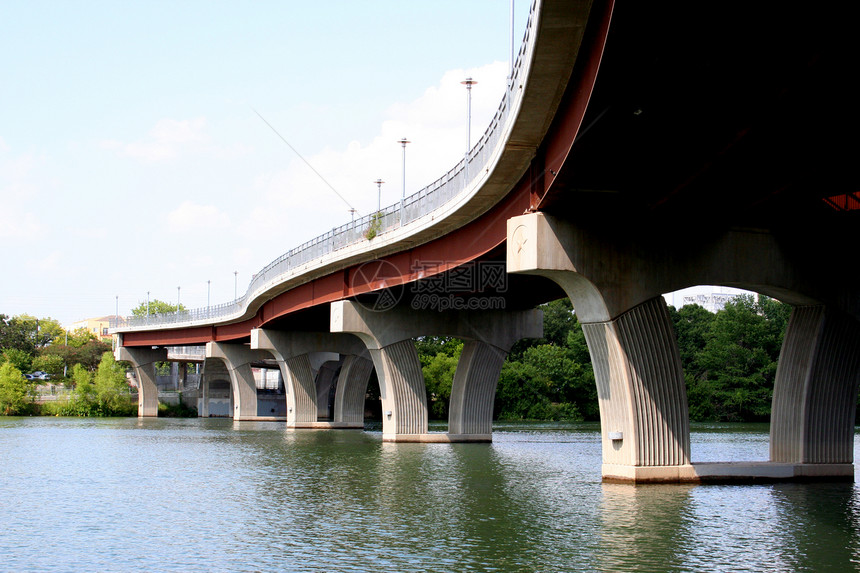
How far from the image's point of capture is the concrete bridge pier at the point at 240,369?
86000 mm

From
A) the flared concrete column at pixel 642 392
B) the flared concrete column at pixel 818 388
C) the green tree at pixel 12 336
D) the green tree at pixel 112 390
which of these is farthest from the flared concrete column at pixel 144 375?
the flared concrete column at pixel 818 388

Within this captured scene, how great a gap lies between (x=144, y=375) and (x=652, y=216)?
83.9 metres

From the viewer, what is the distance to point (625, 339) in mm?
26938

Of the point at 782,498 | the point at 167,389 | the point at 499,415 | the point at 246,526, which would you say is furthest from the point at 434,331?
the point at 167,389

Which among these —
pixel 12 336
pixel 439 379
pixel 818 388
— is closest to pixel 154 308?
pixel 12 336

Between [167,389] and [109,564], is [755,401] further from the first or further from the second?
[109,564]

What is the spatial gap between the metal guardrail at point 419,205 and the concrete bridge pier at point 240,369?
13087mm

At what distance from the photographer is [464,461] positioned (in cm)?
3709

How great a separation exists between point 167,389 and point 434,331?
7526 centimetres

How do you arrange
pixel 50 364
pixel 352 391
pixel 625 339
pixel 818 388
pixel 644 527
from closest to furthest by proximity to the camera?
Answer: 1. pixel 644 527
2. pixel 625 339
3. pixel 818 388
4. pixel 352 391
5. pixel 50 364

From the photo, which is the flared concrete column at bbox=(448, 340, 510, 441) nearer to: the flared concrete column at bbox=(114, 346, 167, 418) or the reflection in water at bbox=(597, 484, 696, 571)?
the reflection in water at bbox=(597, 484, 696, 571)

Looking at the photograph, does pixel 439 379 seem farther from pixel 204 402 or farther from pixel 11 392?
pixel 11 392

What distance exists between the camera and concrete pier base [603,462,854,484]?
89.0 feet

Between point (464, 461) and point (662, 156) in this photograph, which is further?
point (464, 461)
